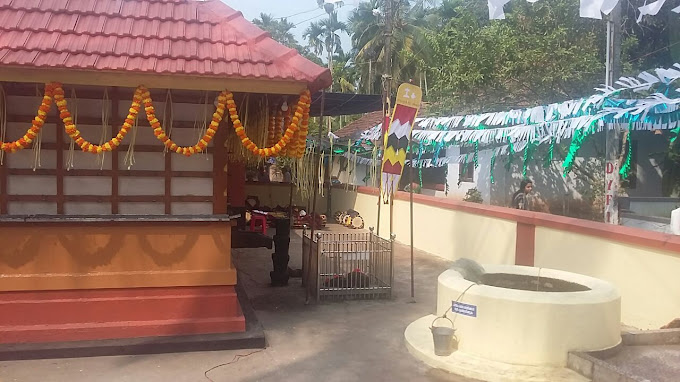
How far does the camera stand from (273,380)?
16.0 feet

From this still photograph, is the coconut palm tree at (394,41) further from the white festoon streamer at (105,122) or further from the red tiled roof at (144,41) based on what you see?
the white festoon streamer at (105,122)

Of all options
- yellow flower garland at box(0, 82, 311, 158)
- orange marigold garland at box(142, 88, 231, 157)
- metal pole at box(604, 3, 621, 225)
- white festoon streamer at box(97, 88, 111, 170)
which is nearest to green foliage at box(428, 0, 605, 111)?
metal pole at box(604, 3, 621, 225)

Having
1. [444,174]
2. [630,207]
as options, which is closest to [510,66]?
[630,207]

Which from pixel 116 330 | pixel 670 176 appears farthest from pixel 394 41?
pixel 116 330

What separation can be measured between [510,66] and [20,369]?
14.2 m

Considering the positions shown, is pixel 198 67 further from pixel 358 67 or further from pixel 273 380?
pixel 358 67

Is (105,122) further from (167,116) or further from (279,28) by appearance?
(279,28)

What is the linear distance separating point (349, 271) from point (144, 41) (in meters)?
4.05

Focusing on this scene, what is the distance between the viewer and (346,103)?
8.60 meters

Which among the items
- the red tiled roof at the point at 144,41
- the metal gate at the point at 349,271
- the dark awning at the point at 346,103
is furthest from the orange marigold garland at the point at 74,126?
the metal gate at the point at 349,271

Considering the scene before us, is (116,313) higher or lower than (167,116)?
lower

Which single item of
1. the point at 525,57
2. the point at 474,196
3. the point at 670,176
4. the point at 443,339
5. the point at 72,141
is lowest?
the point at 443,339

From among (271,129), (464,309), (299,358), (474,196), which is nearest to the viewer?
(464,309)

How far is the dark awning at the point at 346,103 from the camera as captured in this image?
7953 millimetres
